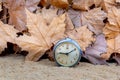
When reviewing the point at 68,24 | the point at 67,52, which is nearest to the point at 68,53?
the point at 67,52

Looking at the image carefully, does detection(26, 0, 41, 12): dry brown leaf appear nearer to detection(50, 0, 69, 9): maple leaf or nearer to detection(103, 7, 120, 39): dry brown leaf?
detection(50, 0, 69, 9): maple leaf

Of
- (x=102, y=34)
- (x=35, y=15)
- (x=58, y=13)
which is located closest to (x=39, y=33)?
(x=35, y=15)

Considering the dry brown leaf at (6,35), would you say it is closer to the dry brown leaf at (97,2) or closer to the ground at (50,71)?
the ground at (50,71)

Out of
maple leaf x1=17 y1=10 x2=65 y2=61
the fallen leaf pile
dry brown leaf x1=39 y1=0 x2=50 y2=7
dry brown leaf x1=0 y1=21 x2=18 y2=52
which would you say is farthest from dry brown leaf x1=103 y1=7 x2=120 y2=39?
dry brown leaf x1=0 y1=21 x2=18 y2=52

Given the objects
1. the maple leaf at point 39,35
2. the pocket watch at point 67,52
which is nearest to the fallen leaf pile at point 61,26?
the maple leaf at point 39,35

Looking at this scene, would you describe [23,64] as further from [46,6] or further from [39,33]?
[46,6]
